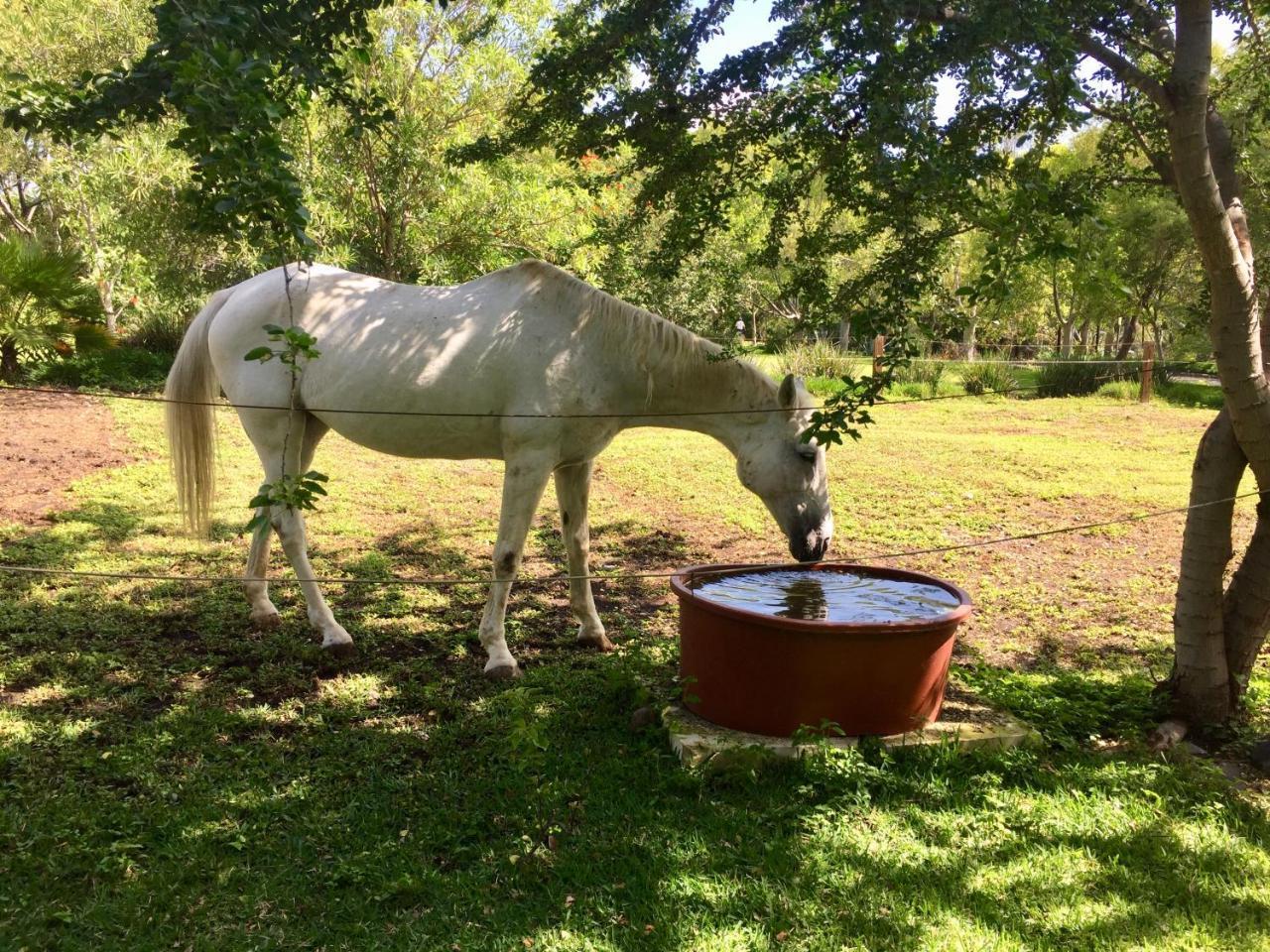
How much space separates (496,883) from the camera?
2.39m

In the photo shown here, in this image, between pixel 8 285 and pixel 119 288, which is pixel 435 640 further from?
pixel 119 288

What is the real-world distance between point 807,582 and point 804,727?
999 mm

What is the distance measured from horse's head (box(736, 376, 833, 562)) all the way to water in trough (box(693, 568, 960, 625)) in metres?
0.19

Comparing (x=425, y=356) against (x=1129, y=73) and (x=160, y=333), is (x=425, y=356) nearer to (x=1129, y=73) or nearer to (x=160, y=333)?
(x=1129, y=73)

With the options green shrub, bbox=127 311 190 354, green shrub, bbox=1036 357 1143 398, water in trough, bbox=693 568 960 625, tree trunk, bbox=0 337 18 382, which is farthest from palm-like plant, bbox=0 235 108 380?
green shrub, bbox=1036 357 1143 398

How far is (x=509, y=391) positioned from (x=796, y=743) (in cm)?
209

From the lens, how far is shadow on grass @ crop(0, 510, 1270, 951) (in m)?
2.22

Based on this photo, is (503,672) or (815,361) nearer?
(503,672)

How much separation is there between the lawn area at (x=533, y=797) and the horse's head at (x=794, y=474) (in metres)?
0.92

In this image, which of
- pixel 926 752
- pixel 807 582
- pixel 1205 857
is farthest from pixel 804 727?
pixel 1205 857

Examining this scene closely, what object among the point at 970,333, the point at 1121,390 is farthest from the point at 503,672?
the point at 970,333

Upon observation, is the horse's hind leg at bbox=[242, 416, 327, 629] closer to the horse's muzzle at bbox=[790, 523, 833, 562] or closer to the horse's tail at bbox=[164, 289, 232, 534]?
the horse's tail at bbox=[164, 289, 232, 534]

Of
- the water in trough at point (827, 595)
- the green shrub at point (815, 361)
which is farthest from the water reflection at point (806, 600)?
the green shrub at point (815, 361)

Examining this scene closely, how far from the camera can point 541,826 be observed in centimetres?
265
